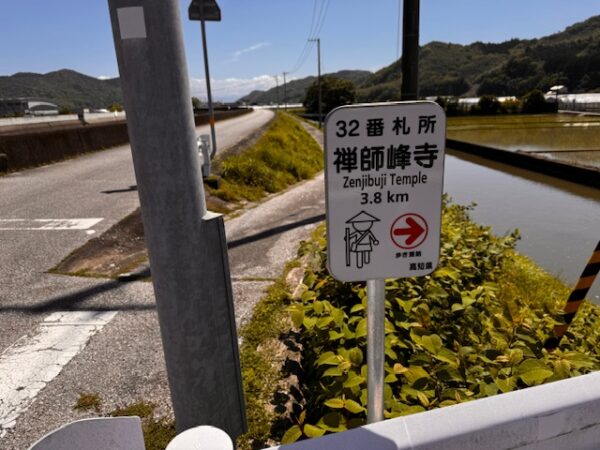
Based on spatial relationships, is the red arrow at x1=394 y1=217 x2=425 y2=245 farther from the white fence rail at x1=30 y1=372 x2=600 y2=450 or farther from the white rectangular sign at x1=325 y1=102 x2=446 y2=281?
the white fence rail at x1=30 y1=372 x2=600 y2=450

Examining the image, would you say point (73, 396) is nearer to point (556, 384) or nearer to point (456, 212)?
point (556, 384)

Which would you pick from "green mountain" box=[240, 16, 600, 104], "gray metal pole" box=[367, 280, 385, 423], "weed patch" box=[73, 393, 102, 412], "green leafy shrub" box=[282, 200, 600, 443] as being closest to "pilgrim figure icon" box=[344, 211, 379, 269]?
"gray metal pole" box=[367, 280, 385, 423]

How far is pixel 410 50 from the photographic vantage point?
135 inches

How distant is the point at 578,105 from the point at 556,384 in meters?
71.5

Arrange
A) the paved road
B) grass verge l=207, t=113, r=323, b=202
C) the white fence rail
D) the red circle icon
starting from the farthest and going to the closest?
grass verge l=207, t=113, r=323, b=202 → the paved road → the red circle icon → the white fence rail

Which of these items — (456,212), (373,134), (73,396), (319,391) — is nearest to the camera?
(373,134)

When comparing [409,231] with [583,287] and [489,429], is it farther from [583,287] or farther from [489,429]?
[583,287]

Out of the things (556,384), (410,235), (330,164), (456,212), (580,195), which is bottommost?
(580,195)

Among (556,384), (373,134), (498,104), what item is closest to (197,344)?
(373,134)

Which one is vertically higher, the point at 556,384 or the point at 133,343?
the point at 556,384

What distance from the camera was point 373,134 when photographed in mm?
1470

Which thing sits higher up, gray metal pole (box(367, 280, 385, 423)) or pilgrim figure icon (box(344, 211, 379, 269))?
pilgrim figure icon (box(344, 211, 379, 269))

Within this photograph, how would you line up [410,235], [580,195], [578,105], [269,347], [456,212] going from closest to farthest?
[410,235], [269,347], [456,212], [580,195], [578,105]

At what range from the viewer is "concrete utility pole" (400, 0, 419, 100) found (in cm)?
322
